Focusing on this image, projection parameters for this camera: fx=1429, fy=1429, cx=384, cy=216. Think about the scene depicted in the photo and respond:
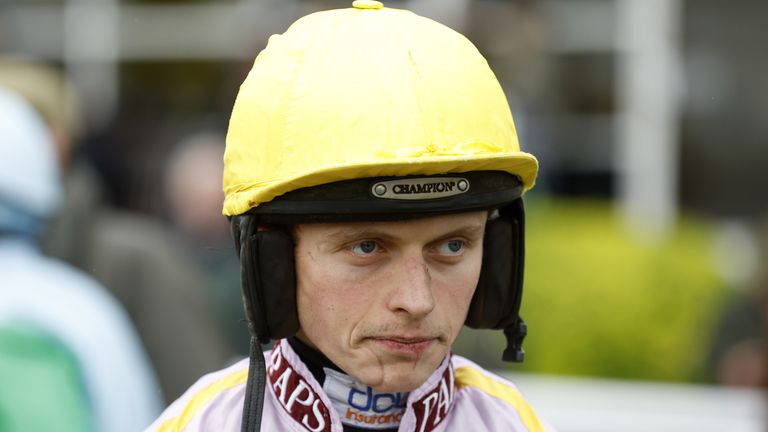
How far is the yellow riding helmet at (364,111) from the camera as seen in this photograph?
2385 mm

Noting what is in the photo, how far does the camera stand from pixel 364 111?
2.40 metres

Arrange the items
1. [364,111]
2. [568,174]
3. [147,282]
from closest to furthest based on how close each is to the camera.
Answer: [364,111] < [147,282] < [568,174]

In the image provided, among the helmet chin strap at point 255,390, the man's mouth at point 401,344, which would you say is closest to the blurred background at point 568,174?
the helmet chin strap at point 255,390

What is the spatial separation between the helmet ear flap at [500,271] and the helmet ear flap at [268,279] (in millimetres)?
368

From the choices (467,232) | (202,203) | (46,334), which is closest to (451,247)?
(467,232)

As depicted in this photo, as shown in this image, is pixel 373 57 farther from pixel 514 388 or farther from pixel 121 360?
pixel 121 360

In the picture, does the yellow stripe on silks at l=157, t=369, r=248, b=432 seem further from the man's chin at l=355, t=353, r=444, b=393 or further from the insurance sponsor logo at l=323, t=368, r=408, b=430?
the man's chin at l=355, t=353, r=444, b=393

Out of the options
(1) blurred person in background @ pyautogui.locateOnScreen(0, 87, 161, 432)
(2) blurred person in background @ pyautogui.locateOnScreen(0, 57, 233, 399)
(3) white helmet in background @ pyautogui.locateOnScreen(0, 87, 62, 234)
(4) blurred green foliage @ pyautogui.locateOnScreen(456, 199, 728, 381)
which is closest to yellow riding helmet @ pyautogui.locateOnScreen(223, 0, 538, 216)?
(1) blurred person in background @ pyautogui.locateOnScreen(0, 87, 161, 432)

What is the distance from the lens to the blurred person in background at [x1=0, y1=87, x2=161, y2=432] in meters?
4.25

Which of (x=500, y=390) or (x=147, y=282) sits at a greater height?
(x=500, y=390)

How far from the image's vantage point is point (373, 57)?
2.46m

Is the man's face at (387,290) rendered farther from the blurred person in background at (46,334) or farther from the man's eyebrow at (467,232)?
the blurred person in background at (46,334)

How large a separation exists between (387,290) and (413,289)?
50 millimetres

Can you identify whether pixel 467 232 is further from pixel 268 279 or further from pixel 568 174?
pixel 568 174
